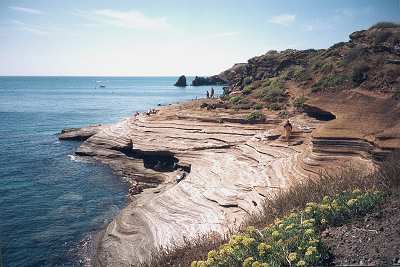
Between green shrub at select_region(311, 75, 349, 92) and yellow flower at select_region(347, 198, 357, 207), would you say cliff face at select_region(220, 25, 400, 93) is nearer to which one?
green shrub at select_region(311, 75, 349, 92)

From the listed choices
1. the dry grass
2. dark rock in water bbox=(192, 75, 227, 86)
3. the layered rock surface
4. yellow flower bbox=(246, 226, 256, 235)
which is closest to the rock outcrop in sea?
the layered rock surface

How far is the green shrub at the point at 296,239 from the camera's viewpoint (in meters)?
6.12

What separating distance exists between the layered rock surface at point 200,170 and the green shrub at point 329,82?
489 cm

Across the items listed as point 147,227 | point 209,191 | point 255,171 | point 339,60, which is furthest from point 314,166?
point 339,60

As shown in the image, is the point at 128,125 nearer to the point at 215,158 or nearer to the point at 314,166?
the point at 215,158

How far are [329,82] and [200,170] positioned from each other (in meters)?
13.1

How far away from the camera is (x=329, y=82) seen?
29609mm

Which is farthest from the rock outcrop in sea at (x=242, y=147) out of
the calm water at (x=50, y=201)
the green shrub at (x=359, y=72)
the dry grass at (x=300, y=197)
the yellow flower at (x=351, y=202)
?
the yellow flower at (x=351, y=202)

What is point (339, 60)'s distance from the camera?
112ft

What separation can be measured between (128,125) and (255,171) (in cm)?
1893

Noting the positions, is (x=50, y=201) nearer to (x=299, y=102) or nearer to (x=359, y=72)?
(x=299, y=102)

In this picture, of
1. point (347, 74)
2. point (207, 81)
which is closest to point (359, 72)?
point (347, 74)

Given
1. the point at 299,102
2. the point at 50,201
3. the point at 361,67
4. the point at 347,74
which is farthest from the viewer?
the point at 347,74

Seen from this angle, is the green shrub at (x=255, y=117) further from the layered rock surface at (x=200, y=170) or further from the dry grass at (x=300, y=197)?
the dry grass at (x=300, y=197)
